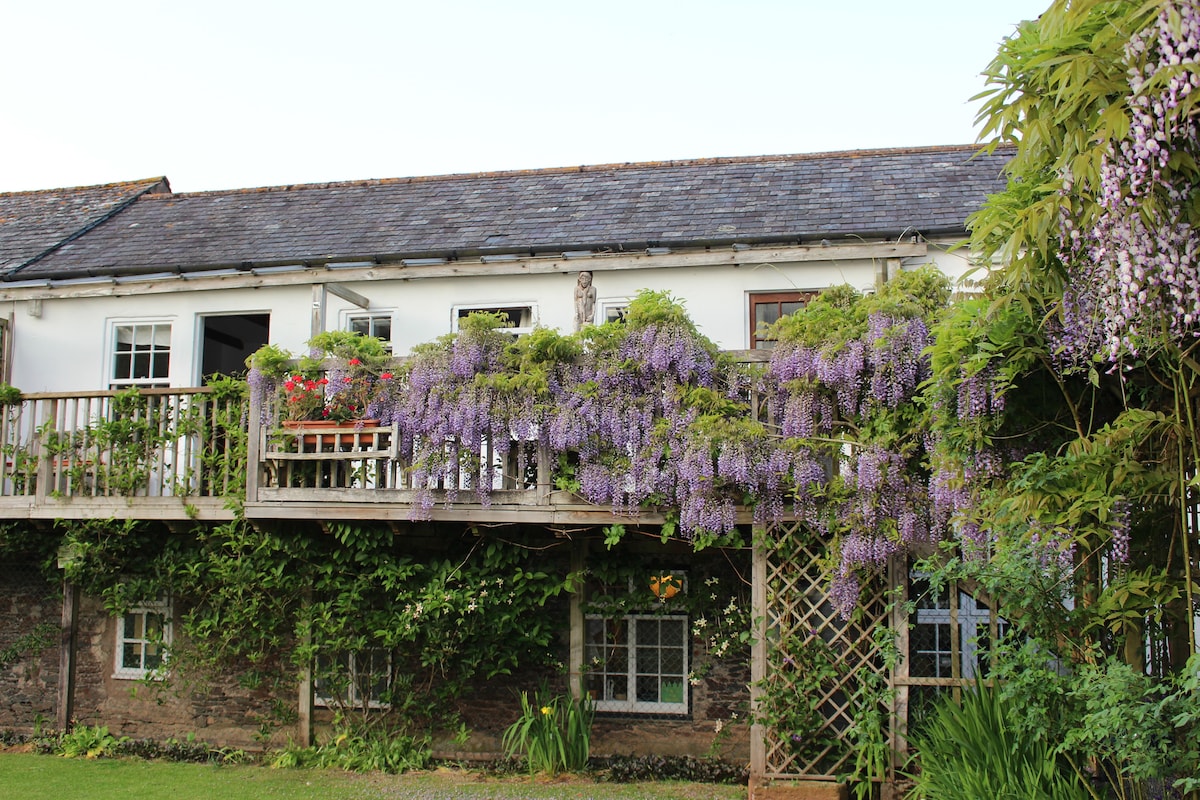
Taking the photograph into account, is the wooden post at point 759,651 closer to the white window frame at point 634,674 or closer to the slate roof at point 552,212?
the white window frame at point 634,674

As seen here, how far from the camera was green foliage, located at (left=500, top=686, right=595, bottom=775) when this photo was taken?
32.6 feet

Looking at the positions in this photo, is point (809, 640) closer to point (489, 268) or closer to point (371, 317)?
point (489, 268)

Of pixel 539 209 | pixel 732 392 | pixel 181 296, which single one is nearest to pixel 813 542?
pixel 732 392

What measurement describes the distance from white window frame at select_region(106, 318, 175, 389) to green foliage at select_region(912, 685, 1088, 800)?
897 centimetres

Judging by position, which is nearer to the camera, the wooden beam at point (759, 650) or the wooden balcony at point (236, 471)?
the wooden beam at point (759, 650)

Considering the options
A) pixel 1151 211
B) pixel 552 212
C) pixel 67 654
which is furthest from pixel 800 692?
pixel 67 654

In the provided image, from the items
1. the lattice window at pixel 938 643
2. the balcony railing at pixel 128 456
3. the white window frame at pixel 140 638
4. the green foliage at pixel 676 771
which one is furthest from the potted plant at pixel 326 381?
the lattice window at pixel 938 643

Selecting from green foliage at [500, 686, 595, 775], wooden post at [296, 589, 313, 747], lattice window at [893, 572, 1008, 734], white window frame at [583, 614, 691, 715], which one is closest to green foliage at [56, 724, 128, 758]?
wooden post at [296, 589, 313, 747]

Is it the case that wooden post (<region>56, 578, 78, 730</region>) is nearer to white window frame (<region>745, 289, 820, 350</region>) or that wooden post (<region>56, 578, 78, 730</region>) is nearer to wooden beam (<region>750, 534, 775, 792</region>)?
wooden beam (<region>750, 534, 775, 792</region>)

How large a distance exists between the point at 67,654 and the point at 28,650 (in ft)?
1.86

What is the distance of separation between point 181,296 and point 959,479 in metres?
8.84

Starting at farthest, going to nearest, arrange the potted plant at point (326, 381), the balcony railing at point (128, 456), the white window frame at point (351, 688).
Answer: the white window frame at point (351, 688) → the balcony railing at point (128, 456) → the potted plant at point (326, 381)

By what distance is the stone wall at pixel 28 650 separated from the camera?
39.7ft

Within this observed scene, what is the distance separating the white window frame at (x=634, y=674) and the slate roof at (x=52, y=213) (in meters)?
8.18
